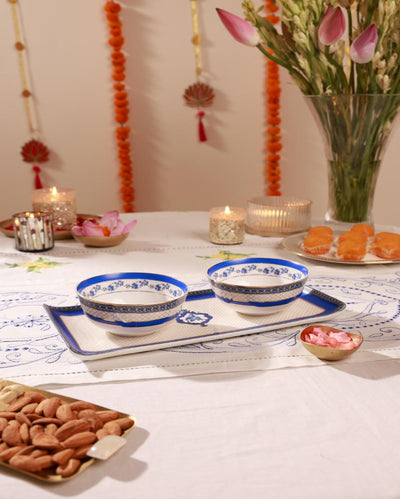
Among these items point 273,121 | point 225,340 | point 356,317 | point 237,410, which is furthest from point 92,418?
point 273,121

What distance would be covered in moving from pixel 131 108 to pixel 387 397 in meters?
2.20

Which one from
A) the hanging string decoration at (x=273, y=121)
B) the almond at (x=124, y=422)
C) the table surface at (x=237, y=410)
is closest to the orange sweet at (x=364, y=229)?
the table surface at (x=237, y=410)

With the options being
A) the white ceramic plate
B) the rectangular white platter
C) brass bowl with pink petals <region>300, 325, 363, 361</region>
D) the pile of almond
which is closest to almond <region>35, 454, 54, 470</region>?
the pile of almond

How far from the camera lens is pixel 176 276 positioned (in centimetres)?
108

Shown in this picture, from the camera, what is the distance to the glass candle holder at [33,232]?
50.1 inches

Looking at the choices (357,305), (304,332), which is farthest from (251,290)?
(357,305)

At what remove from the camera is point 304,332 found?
746mm

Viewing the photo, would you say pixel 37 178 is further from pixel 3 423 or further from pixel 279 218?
pixel 3 423

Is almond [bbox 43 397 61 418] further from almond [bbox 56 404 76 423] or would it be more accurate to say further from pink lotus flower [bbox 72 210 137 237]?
pink lotus flower [bbox 72 210 137 237]

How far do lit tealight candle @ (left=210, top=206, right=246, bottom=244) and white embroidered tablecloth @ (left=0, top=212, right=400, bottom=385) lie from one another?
0.08ft

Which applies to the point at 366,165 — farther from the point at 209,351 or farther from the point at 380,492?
the point at 380,492

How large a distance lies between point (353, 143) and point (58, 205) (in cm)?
74

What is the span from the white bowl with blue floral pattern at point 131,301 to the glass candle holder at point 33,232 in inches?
20.4

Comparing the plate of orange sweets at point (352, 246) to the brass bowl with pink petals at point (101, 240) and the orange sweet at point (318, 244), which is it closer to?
the orange sweet at point (318, 244)
